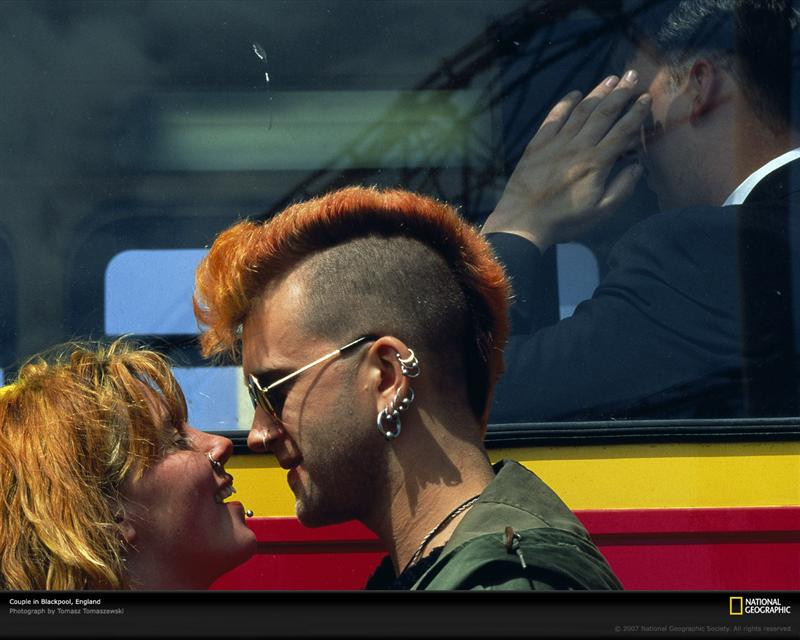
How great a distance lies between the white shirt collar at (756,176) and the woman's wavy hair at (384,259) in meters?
0.52

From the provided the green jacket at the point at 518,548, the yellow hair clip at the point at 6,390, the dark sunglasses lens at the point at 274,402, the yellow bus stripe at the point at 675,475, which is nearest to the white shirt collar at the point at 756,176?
the yellow bus stripe at the point at 675,475

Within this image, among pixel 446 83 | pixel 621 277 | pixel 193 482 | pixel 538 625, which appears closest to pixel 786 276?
pixel 621 277

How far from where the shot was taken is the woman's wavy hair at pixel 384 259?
6.84 feet

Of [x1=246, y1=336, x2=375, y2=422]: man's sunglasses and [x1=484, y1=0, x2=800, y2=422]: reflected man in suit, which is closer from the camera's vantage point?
[x1=246, y1=336, x2=375, y2=422]: man's sunglasses

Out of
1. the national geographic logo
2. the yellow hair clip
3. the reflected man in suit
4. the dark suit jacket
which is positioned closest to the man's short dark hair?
the reflected man in suit

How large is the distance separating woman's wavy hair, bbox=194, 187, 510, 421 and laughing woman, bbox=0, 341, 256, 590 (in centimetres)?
22

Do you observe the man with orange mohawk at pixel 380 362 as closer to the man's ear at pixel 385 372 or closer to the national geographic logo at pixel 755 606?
the man's ear at pixel 385 372

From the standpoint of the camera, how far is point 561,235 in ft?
7.45

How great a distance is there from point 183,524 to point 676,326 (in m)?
1.05

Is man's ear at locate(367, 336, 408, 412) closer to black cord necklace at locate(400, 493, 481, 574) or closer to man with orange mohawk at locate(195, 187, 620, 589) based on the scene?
man with orange mohawk at locate(195, 187, 620, 589)

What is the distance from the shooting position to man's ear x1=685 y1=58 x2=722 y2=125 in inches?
88.7

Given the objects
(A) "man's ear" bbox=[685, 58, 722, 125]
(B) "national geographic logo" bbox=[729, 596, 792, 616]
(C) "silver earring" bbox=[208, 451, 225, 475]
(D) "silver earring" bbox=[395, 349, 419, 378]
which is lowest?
(B) "national geographic logo" bbox=[729, 596, 792, 616]

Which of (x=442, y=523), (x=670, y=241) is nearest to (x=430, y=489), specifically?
(x=442, y=523)

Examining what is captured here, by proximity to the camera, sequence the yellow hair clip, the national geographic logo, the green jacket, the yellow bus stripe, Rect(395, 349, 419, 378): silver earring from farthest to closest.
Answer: the yellow bus stripe, the yellow hair clip, Rect(395, 349, 419, 378): silver earring, the national geographic logo, the green jacket
